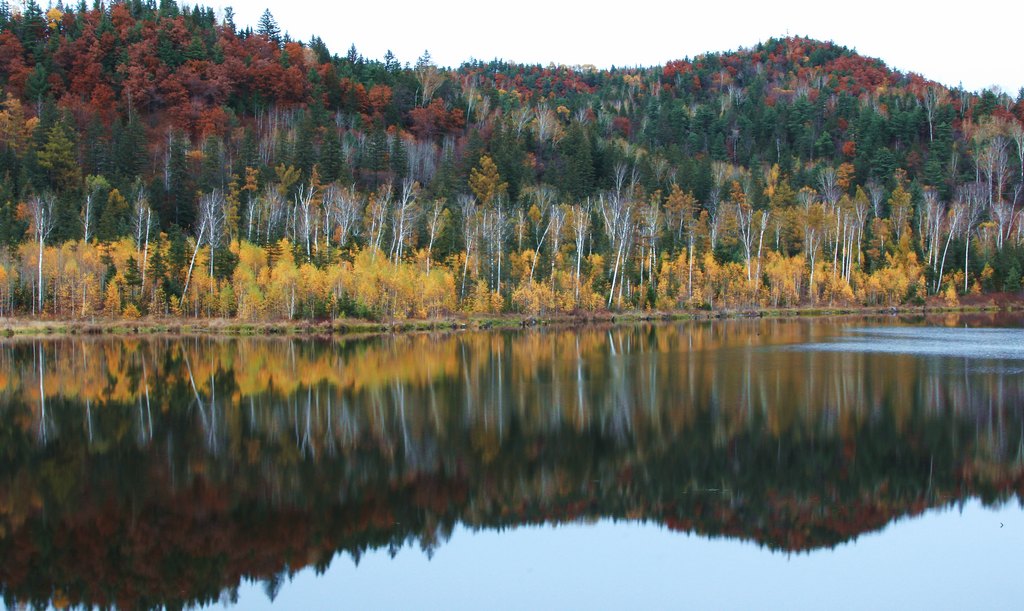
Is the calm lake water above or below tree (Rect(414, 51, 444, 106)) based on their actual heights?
below

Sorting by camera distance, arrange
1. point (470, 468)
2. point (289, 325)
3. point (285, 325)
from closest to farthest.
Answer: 1. point (470, 468)
2. point (285, 325)
3. point (289, 325)

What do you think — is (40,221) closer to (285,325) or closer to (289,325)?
(285,325)

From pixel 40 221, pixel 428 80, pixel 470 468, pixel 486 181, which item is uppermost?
pixel 428 80

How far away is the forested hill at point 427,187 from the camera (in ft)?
203

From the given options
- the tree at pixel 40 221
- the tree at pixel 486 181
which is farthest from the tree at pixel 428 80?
the tree at pixel 40 221

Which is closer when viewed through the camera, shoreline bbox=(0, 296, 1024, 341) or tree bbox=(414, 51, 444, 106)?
shoreline bbox=(0, 296, 1024, 341)

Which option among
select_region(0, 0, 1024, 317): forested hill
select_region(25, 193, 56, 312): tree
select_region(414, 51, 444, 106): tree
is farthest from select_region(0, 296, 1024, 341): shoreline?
select_region(414, 51, 444, 106): tree

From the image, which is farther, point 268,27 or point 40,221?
point 268,27

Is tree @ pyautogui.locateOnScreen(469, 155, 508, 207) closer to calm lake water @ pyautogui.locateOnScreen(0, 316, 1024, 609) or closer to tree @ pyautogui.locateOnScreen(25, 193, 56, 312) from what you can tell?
tree @ pyautogui.locateOnScreen(25, 193, 56, 312)

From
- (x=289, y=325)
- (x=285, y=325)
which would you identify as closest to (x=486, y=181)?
(x=289, y=325)

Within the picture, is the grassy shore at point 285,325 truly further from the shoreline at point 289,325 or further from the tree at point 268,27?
the tree at point 268,27

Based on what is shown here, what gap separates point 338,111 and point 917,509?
367 ft

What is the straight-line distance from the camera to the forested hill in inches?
2436

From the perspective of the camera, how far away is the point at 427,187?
94.9 metres
